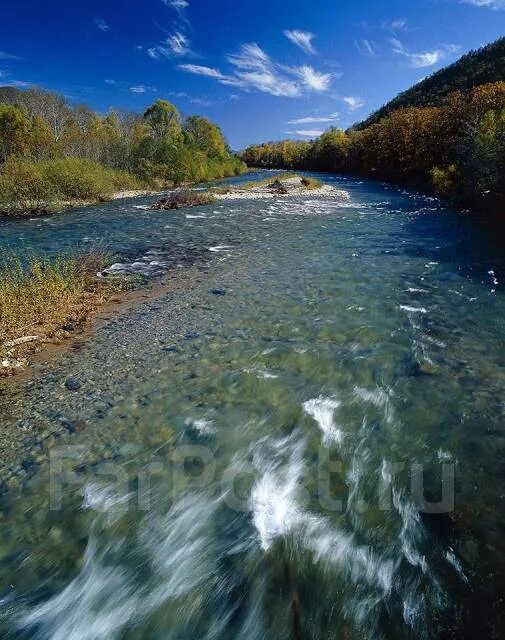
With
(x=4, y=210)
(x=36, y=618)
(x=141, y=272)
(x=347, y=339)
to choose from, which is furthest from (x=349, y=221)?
(x=4, y=210)

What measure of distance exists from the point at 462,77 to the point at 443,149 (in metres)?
100

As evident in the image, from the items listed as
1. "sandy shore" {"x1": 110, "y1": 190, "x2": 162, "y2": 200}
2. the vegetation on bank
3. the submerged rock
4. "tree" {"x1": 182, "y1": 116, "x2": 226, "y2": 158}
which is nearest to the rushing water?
the submerged rock

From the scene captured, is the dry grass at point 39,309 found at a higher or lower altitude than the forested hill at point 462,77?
lower

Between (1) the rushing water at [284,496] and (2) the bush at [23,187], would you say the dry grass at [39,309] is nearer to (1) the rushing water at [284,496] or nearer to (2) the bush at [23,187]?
(1) the rushing water at [284,496]

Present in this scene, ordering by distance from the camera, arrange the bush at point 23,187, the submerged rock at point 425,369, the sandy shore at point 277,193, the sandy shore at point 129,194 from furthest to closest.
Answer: the sandy shore at point 129,194 < the sandy shore at point 277,193 < the bush at point 23,187 < the submerged rock at point 425,369

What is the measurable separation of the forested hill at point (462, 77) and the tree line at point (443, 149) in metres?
26.9

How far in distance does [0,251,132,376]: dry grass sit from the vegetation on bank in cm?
2585

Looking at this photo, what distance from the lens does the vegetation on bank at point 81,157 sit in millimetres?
34125

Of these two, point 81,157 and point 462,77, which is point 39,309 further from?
point 462,77

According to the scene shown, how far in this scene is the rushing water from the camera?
371 cm

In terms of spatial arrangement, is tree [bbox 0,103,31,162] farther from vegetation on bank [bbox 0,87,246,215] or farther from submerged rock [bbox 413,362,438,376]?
submerged rock [bbox 413,362,438,376]

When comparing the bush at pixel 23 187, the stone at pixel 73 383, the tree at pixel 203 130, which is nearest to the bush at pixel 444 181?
the bush at pixel 23 187

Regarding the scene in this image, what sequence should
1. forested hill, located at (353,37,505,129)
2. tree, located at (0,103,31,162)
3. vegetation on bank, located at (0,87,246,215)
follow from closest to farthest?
vegetation on bank, located at (0,87,246,215), tree, located at (0,103,31,162), forested hill, located at (353,37,505,129)

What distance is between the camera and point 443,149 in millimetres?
48062
